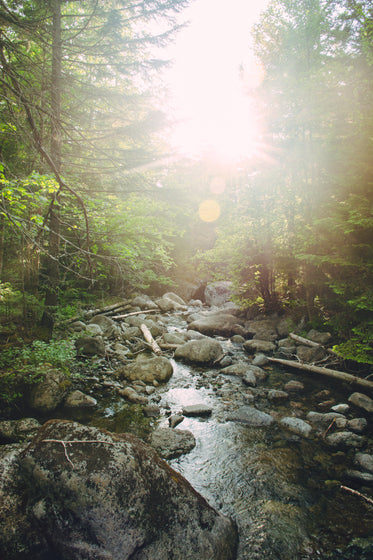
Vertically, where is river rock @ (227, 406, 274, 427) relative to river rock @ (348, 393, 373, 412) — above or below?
below

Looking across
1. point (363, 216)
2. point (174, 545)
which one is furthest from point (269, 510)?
point (363, 216)

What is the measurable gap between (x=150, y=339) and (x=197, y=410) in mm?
4032

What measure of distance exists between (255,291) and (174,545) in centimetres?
1049

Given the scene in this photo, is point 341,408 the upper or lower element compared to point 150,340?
upper

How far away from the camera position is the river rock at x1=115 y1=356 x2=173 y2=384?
6.08 meters

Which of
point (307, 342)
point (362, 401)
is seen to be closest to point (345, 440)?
point (362, 401)

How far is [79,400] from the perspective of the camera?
16.1 ft

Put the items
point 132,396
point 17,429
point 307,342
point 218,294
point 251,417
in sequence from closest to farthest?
point 17,429 < point 251,417 < point 132,396 < point 307,342 < point 218,294

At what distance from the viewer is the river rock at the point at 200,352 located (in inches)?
296

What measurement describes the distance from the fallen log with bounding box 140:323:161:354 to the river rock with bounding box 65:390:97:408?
3.00 meters

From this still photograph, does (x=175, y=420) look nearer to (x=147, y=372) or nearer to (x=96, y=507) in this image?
(x=147, y=372)

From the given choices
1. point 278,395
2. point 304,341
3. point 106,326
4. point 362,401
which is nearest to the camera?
point 362,401

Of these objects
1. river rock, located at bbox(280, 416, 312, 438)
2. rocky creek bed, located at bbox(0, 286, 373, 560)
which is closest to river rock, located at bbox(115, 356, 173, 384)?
rocky creek bed, located at bbox(0, 286, 373, 560)

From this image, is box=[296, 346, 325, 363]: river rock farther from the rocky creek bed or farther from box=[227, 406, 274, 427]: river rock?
box=[227, 406, 274, 427]: river rock
